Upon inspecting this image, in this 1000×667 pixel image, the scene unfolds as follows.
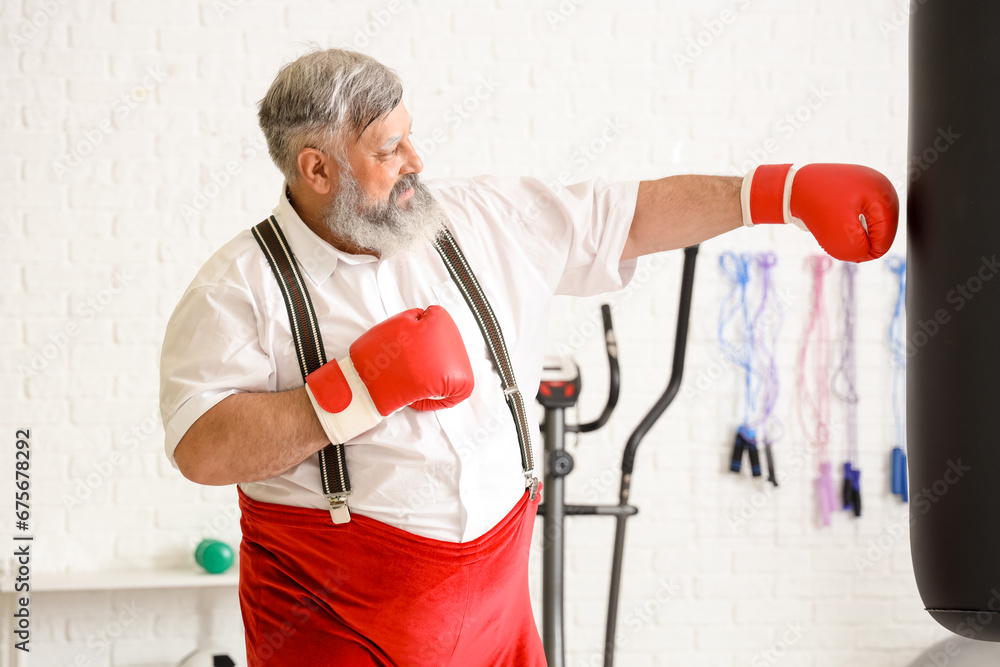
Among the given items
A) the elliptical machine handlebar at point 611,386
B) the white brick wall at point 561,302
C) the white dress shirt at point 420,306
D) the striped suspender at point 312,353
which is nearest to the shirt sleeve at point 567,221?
the white dress shirt at point 420,306

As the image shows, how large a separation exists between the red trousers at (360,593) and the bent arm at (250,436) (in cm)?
13

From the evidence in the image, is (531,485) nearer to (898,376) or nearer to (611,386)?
(611,386)

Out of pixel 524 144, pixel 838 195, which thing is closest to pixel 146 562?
pixel 524 144

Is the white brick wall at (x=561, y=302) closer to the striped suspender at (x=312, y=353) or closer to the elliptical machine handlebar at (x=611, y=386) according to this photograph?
the elliptical machine handlebar at (x=611, y=386)

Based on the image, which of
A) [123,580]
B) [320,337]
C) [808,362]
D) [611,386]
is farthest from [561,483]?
[123,580]

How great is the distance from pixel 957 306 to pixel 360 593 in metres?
0.94

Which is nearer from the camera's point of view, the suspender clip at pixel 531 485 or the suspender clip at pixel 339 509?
the suspender clip at pixel 339 509

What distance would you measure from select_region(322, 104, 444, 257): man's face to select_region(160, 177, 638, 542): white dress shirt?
0.04 metres

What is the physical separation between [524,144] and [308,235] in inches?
59.5

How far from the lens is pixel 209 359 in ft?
4.18

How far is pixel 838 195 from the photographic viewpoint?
4.26ft

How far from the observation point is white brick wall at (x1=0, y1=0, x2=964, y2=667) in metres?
2.62

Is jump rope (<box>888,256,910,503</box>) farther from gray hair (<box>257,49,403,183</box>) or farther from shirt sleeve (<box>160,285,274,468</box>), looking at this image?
shirt sleeve (<box>160,285,274,468</box>)

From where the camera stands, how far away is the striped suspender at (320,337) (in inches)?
51.8
